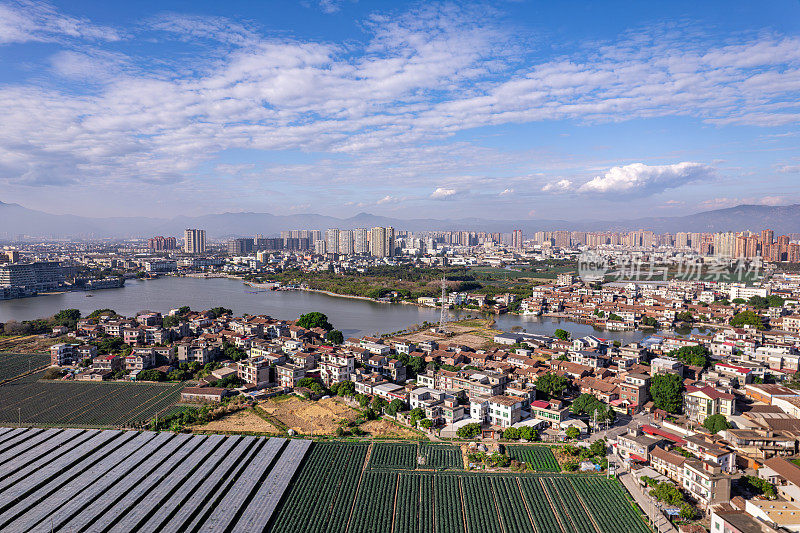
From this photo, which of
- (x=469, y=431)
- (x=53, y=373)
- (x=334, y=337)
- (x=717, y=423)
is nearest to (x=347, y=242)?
(x=334, y=337)

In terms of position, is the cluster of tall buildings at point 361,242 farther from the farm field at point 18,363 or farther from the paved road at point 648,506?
the paved road at point 648,506

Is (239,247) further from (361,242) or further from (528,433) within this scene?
(528,433)

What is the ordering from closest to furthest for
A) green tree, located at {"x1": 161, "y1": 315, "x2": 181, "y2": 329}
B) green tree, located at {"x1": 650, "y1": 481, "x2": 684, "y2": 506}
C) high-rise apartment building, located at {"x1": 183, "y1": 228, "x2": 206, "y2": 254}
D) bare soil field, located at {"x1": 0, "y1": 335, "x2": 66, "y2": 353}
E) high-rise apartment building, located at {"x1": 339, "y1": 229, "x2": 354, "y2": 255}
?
1. green tree, located at {"x1": 650, "y1": 481, "x2": 684, "y2": 506}
2. bare soil field, located at {"x1": 0, "y1": 335, "x2": 66, "y2": 353}
3. green tree, located at {"x1": 161, "y1": 315, "x2": 181, "y2": 329}
4. high-rise apartment building, located at {"x1": 339, "y1": 229, "x2": 354, "y2": 255}
5. high-rise apartment building, located at {"x1": 183, "y1": 228, "x2": 206, "y2": 254}

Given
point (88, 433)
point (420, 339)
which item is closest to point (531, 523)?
point (88, 433)

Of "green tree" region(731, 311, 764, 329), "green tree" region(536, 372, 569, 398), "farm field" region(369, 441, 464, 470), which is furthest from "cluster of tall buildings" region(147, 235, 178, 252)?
"farm field" region(369, 441, 464, 470)

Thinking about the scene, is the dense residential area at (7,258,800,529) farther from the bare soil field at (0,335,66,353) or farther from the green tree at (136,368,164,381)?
the bare soil field at (0,335,66,353)

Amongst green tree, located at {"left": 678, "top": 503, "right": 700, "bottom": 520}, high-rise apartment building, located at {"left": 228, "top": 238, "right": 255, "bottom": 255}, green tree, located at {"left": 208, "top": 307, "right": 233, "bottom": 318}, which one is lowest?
green tree, located at {"left": 678, "top": 503, "right": 700, "bottom": 520}

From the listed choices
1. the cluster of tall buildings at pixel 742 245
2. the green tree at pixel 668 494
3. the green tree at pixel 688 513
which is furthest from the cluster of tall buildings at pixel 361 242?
the green tree at pixel 688 513

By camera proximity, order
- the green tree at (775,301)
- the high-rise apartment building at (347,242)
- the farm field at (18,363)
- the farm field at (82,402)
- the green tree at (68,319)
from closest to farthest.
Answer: the farm field at (82,402)
the farm field at (18,363)
the green tree at (68,319)
the green tree at (775,301)
the high-rise apartment building at (347,242)
